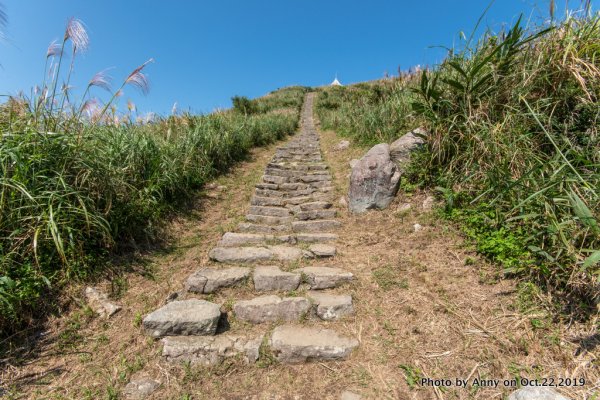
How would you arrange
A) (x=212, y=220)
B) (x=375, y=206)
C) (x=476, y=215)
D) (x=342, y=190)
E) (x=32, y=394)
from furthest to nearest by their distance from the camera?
(x=342, y=190) → (x=212, y=220) → (x=375, y=206) → (x=476, y=215) → (x=32, y=394)

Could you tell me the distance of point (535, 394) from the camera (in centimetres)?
146

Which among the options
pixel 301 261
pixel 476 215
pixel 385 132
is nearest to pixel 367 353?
pixel 301 261

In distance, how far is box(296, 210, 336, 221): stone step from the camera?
4.06 meters

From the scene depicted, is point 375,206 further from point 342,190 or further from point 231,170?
point 231,170

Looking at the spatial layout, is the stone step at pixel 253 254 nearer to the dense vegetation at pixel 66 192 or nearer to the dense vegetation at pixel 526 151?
the dense vegetation at pixel 66 192

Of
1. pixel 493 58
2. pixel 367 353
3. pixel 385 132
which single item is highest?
pixel 493 58

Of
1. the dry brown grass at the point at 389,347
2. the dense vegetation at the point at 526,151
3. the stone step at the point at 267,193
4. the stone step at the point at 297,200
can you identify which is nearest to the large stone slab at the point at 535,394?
the dry brown grass at the point at 389,347

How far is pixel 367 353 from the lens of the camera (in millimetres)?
1949

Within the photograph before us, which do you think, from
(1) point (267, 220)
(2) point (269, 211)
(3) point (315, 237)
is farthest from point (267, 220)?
(3) point (315, 237)

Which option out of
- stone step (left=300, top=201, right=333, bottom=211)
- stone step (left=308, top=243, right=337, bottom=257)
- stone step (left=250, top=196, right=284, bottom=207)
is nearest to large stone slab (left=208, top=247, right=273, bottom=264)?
stone step (left=308, top=243, right=337, bottom=257)

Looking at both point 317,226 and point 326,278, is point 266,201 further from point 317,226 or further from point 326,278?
point 326,278

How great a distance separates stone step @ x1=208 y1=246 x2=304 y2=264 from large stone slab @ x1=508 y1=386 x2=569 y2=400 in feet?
6.63

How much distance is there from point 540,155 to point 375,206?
189 cm

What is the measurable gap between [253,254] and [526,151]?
318 centimetres
